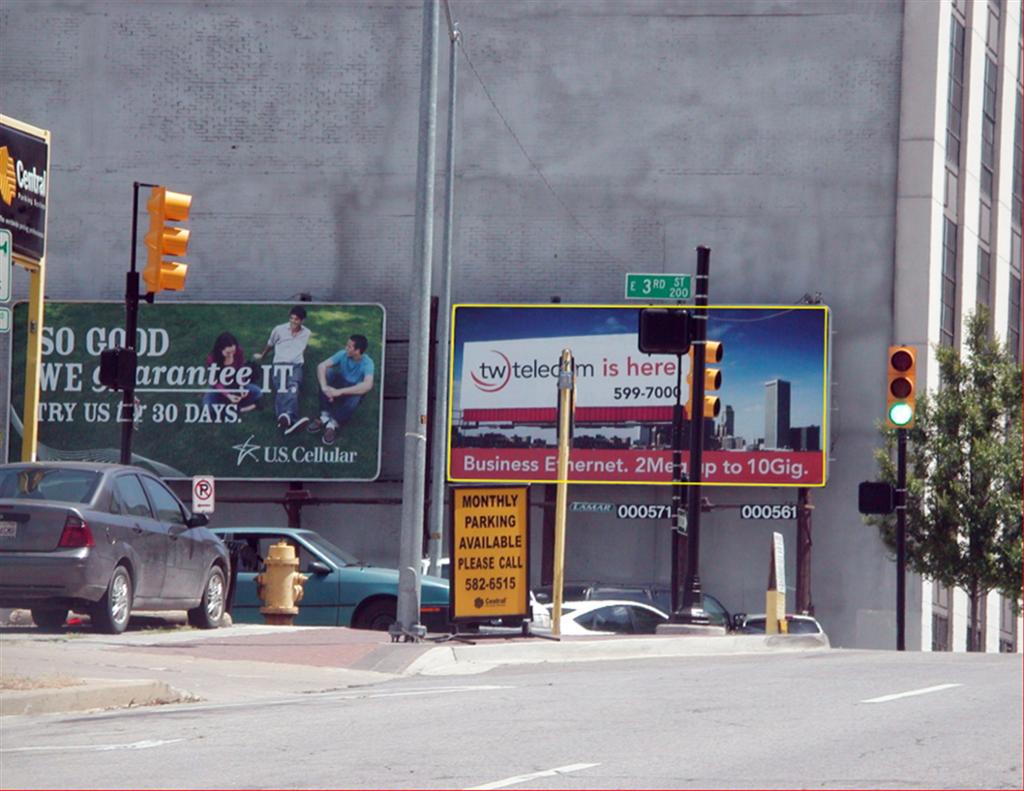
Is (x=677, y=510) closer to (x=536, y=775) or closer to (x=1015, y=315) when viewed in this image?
(x=536, y=775)

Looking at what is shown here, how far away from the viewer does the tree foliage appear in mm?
36031

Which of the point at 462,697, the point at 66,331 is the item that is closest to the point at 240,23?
the point at 66,331

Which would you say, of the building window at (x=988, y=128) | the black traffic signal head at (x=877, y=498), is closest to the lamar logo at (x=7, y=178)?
the black traffic signal head at (x=877, y=498)

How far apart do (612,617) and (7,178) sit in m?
9.74

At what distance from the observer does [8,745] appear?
11.5 m

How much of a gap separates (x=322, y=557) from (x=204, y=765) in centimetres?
1408

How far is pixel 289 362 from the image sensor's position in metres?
40.8

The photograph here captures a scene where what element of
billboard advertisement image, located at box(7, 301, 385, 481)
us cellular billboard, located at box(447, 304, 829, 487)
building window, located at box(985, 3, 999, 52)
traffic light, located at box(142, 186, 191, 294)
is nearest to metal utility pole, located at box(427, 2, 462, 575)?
us cellular billboard, located at box(447, 304, 829, 487)

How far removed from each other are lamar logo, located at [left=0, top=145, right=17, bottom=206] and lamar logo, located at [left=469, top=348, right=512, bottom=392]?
17.0 metres

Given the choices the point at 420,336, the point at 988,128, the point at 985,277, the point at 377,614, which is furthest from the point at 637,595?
the point at 988,128

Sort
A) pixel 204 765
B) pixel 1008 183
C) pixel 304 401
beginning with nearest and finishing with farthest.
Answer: pixel 204 765 < pixel 304 401 < pixel 1008 183

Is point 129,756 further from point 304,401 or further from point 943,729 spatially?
point 304,401

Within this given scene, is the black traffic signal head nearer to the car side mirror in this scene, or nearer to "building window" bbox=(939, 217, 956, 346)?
the car side mirror

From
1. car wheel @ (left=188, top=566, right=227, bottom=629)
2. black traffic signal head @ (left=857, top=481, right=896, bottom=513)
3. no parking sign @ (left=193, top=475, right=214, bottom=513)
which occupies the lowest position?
car wheel @ (left=188, top=566, right=227, bottom=629)
